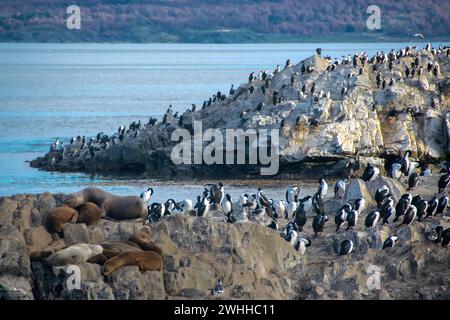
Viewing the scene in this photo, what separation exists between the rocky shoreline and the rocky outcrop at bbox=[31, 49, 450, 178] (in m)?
17.4

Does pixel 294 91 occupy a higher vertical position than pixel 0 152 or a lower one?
higher

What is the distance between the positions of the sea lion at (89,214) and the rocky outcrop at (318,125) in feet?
64.9

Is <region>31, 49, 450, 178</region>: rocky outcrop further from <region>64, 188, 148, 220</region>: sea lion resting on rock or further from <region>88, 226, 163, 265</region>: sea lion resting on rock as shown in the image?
<region>88, 226, 163, 265</region>: sea lion resting on rock

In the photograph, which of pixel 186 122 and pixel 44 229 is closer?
pixel 44 229

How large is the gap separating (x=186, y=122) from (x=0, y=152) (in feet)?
33.7

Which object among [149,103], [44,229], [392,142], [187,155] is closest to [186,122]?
[187,155]

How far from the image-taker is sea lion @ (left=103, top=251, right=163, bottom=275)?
18500 millimetres

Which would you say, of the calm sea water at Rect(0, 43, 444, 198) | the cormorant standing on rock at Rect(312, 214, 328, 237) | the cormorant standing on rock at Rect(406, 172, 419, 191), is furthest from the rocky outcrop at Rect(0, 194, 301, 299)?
the calm sea water at Rect(0, 43, 444, 198)

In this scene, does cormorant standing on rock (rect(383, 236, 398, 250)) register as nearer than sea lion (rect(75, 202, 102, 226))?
No

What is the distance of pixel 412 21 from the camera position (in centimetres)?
17988

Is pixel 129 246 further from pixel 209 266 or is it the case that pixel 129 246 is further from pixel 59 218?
pixel 59 218

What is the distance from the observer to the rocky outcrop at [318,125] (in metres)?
40.1
